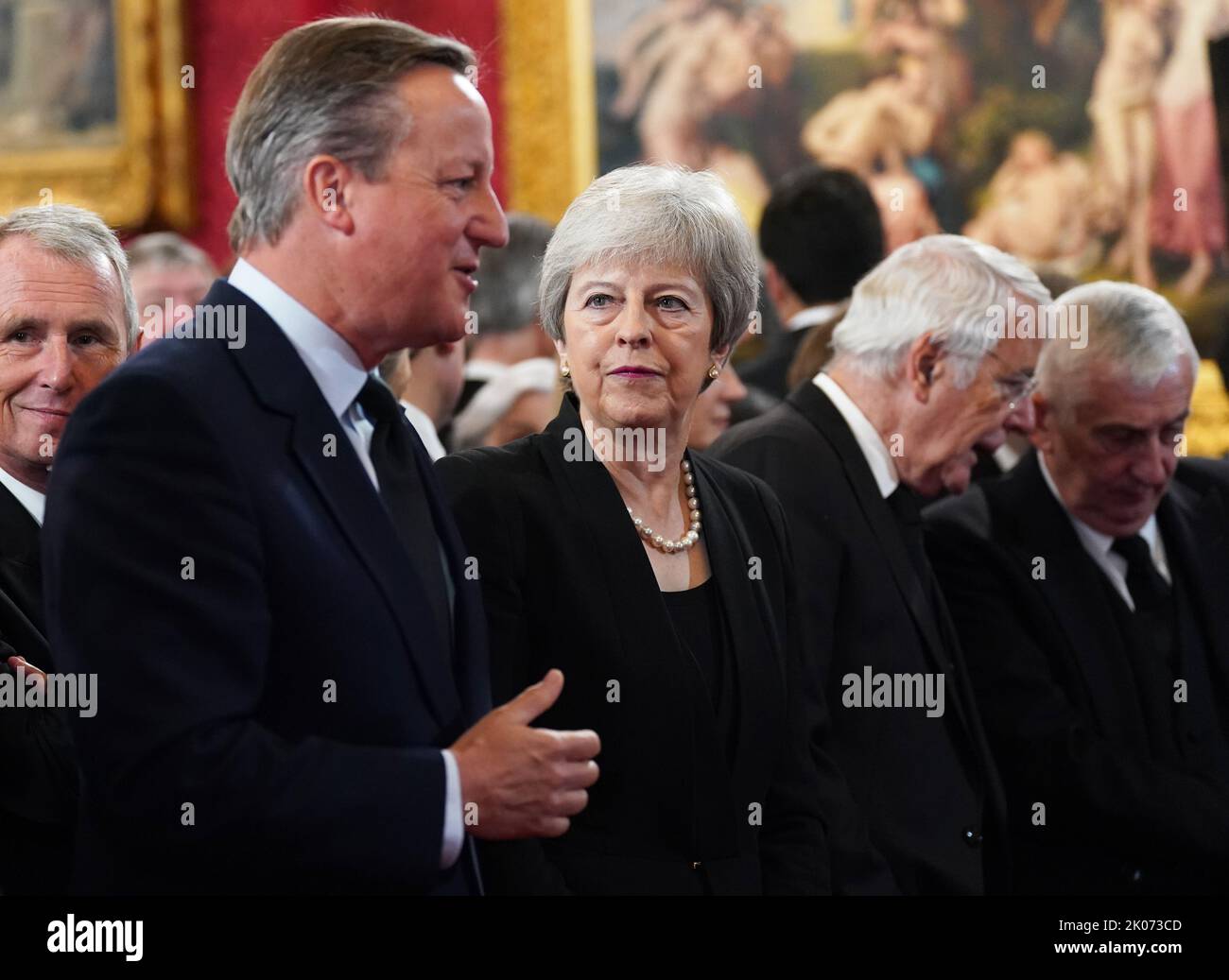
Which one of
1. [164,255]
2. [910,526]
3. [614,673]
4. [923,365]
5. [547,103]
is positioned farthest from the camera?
[547,103]

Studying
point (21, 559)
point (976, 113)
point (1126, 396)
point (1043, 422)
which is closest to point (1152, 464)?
point (1126, 396)

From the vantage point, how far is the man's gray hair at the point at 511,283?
4895 millimetres

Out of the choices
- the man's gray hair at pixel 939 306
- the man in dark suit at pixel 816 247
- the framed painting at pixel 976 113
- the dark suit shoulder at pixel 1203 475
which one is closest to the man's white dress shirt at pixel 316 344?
the man's gray hair at pixel 939 306

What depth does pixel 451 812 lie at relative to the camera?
78.7 inches

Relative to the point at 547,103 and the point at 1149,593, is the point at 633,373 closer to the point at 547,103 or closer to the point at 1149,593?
the point at 1149,593

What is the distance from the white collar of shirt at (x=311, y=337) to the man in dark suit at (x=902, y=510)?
1195 millimetres

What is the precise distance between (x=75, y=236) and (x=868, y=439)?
169 centimetres

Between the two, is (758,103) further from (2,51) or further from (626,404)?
(626,404)

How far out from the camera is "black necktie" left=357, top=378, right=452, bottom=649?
2.20 metres

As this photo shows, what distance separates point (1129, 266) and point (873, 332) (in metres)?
4.98

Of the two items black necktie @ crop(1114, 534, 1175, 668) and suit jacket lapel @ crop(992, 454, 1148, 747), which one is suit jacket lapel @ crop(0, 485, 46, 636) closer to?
suit jacket lapel @ crop(992, 454, 1148, 747)

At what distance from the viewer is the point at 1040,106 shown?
816 centimetres
